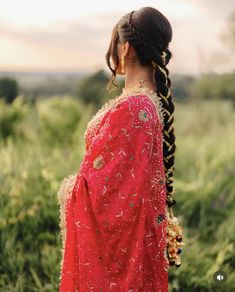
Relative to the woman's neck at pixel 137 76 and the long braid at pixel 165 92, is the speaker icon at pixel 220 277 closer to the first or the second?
the long braid at pixel 165 92

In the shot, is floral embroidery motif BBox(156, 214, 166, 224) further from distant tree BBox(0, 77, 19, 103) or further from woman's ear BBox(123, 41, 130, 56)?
distant tree BBox(0, 77, 19, 103)

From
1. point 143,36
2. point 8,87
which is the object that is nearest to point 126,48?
point 143,36

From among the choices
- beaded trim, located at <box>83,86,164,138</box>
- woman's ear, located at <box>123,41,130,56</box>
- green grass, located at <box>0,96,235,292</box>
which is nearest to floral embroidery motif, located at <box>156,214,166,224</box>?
beaded trim, located at <box>83,86,164,138</box>

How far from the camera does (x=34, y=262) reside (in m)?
3.81

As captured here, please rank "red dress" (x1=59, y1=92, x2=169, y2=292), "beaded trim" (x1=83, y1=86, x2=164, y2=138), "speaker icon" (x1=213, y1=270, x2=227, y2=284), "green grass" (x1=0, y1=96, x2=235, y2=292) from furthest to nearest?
"speaker icon" (x1=213, y1=270, x2=227, y2=284)
"green grass" (x1=0, y1=96, x2=235, y2=292)
"beaded trim" (x1=83, y1=86, x2=164, y2=138)
"red dress" (x1=59, y1=92, x2=169, y2=292)

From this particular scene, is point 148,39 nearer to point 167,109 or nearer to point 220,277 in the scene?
point 167,109

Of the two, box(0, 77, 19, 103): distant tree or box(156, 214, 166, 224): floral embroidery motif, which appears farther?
box(0, 77, 19, 103): distant tree

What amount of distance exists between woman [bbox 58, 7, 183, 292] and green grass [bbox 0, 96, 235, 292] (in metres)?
1.50

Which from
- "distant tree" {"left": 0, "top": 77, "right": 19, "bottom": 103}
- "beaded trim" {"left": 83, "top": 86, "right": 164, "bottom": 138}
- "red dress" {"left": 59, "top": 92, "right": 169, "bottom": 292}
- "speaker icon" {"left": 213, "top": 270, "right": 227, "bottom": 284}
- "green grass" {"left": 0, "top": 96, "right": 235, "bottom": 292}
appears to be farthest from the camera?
"distant tree" {"left": 0, "top": 77, "right": 19, "bottom": 103}

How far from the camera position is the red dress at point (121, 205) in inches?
82.4

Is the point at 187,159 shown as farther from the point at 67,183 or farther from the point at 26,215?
the point at 67,183

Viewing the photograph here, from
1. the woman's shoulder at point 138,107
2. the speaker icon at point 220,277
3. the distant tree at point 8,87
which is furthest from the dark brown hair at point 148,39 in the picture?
the distant tree at point 8,87

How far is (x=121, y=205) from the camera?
82.7 inches

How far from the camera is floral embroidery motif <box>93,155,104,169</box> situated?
212cm
